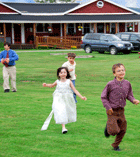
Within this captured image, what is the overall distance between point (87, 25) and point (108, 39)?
1702cm

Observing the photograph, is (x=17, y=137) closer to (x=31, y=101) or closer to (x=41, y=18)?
(x=31, y=101)

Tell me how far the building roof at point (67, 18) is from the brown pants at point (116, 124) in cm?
3847

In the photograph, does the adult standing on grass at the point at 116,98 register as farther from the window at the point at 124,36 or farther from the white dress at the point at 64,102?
the window at the point at 124,36

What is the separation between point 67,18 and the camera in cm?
4528

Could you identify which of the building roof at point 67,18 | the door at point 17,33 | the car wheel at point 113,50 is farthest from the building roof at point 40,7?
the car wheel at point 113,50

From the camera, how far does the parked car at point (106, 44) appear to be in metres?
30.6

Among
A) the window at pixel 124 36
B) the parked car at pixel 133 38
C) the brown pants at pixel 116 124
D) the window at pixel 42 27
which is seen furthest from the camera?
the window at pixel 42 27

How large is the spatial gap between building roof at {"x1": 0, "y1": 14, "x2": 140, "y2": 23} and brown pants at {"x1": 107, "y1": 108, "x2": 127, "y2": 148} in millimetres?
38467

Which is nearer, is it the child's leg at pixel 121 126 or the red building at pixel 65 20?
the child's leg at pixel 121 126

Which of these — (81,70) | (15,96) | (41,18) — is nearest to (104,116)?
(15,96)

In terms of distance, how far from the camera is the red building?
4449cm

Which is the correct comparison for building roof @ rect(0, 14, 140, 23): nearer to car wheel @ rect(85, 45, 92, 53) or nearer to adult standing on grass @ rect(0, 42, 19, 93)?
car wheel @ rect(85, 45, 92, 53)

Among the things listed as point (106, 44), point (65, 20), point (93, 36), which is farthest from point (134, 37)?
point (65, 20)


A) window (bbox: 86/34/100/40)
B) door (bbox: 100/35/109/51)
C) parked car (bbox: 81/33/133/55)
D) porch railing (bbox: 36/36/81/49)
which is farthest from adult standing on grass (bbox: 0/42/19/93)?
porch railing (bbox: 36/36/81/49)
